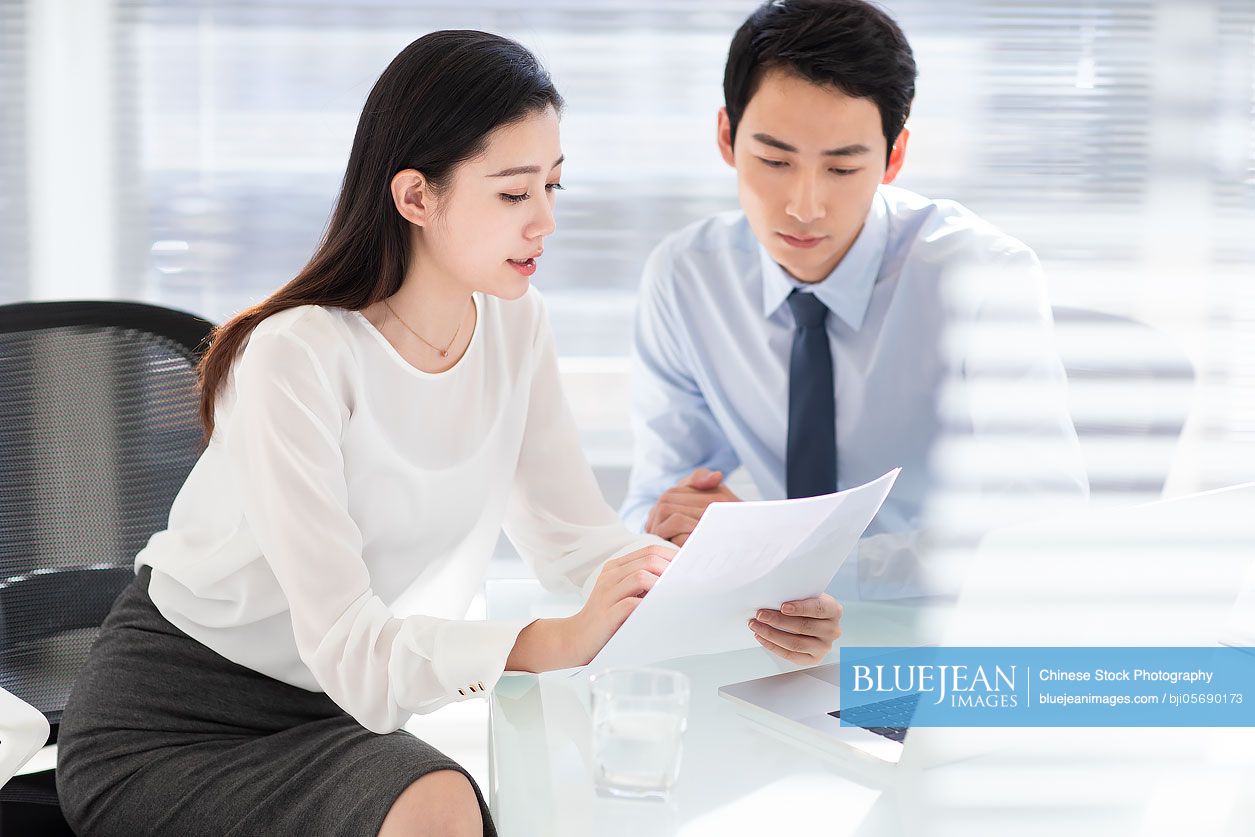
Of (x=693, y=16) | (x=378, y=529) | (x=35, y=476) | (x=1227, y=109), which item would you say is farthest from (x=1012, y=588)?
(x=1227, y=109)

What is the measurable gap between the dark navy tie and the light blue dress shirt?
1.2 inches

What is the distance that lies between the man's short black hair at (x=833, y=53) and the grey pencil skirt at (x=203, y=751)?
1.04 m

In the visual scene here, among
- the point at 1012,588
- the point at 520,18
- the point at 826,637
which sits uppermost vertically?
the point at 520,18

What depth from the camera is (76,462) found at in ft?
4.41

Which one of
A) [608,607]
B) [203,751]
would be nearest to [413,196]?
[608,607]

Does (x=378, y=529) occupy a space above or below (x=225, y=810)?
above

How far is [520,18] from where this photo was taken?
2.62 meters

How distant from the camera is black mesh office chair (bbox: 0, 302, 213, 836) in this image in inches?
51.8

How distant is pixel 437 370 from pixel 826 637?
0.50m

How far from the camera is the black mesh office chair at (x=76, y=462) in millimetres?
1316

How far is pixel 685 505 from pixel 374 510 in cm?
44

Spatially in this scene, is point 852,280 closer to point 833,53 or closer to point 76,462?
point 833,53

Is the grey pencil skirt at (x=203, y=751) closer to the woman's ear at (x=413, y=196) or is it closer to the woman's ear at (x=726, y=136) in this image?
the woman's ear at (x=413, y=196)

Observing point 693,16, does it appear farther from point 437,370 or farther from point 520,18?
point 437,370
